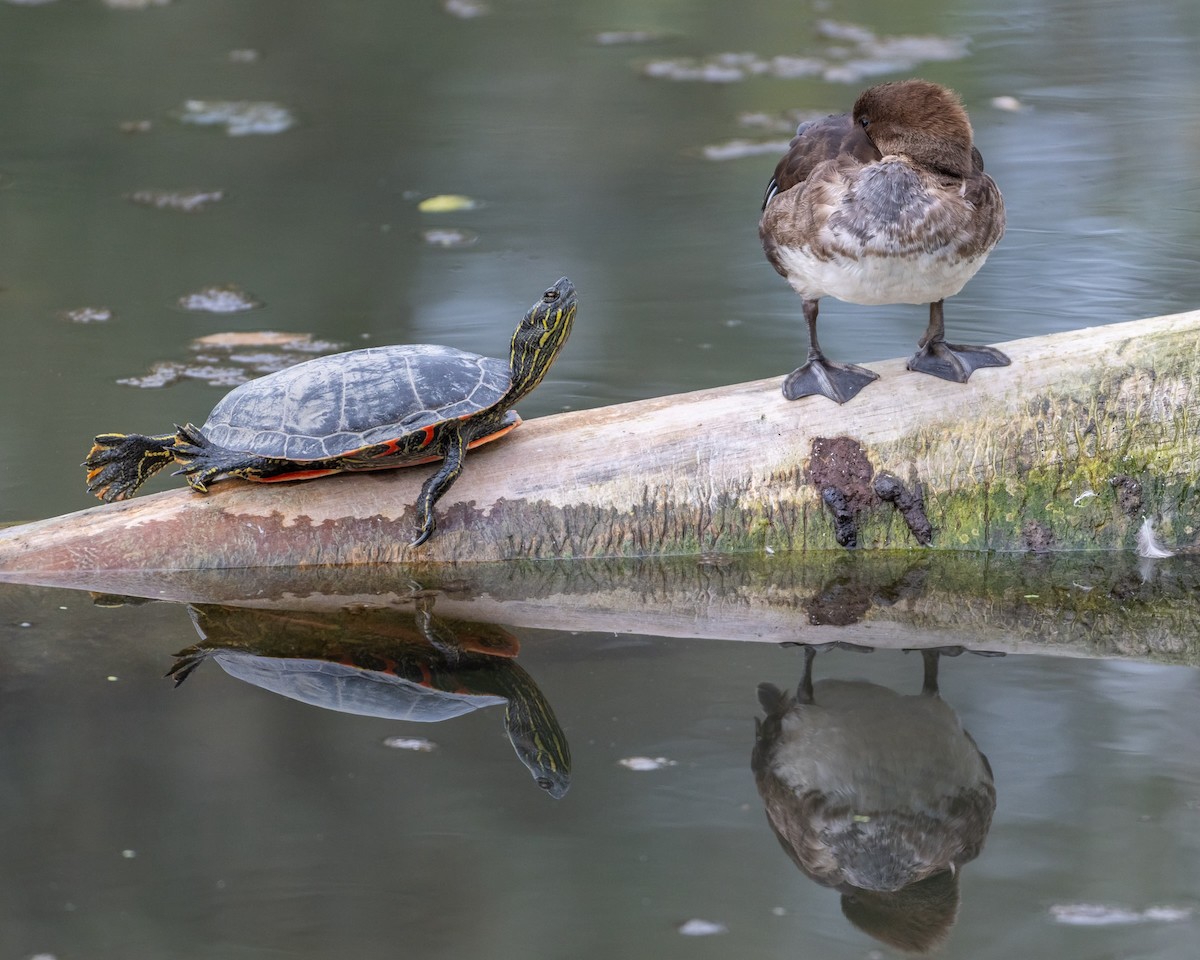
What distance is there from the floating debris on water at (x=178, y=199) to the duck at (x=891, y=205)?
18.7 feet

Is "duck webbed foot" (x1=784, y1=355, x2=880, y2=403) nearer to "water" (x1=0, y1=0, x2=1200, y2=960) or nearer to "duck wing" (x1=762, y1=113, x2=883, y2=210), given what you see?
"duck wing" (x1=762, y1=113, x2=883, y2=210)

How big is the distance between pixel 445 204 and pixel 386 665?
18.5 feet

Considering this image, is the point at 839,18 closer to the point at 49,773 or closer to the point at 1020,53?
the point at 1020,53

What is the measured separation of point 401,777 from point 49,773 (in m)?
0.92

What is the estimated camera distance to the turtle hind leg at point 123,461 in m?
4.89

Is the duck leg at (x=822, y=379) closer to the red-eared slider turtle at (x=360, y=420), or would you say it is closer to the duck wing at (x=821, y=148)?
the duck wing at (x=821, y=148)

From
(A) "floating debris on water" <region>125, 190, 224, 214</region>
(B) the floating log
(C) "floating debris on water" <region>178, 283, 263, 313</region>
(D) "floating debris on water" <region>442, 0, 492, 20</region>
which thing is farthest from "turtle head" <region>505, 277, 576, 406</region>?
(D) "floating debris on water" <region>442, 0, 492, 20</region>

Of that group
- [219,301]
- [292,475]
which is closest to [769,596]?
[292,475]

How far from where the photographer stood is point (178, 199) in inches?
374

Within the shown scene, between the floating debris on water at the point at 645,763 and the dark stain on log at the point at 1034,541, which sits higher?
the floating debris on water at the point at 645,763

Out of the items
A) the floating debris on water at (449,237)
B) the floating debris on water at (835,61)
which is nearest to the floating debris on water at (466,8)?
the floating debris on water at (835,61)

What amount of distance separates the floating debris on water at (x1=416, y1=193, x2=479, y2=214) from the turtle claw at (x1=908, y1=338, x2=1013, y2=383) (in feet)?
16.5

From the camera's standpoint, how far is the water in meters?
3.17

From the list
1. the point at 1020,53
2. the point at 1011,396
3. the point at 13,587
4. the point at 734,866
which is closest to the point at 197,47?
the point at 1020,53
